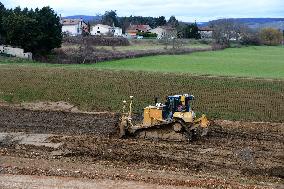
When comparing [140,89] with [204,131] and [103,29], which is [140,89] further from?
[103,29]

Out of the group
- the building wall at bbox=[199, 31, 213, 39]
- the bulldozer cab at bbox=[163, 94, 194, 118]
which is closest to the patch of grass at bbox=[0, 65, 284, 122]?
the bulldozer cab at bbox=[163, 94, 194, 118]

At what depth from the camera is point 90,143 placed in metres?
23.0

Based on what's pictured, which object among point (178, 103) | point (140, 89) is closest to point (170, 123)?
point (178, 103)

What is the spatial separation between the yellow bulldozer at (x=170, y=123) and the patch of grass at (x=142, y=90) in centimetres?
648

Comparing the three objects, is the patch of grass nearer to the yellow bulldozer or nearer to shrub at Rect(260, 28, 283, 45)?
the yellow bulldozer

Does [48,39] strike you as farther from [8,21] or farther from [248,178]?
[248,178]

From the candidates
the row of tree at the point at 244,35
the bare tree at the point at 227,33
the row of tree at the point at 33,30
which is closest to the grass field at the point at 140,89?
the row of tree at the point at 33,30

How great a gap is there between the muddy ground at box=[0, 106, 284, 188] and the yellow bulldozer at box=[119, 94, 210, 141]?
45 cm

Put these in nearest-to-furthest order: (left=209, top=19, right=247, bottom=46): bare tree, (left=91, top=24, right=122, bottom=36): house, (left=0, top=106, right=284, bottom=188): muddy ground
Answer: (left=0, top=106, right=284, bottom=188): muddy ground, (left=209, top=19, right=247, bottom=46): bare tree, (left=91, top=24, right=122, bottom=36): house

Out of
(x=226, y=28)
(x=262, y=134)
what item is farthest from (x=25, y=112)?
(x=226, y=28)

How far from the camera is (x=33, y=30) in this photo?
53.4 m

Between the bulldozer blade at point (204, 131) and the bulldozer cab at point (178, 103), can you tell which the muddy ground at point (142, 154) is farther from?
the bulldozer cab at point (178, 103)

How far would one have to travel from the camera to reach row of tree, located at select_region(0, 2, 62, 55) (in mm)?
53031

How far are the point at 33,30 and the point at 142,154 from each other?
115 feet
